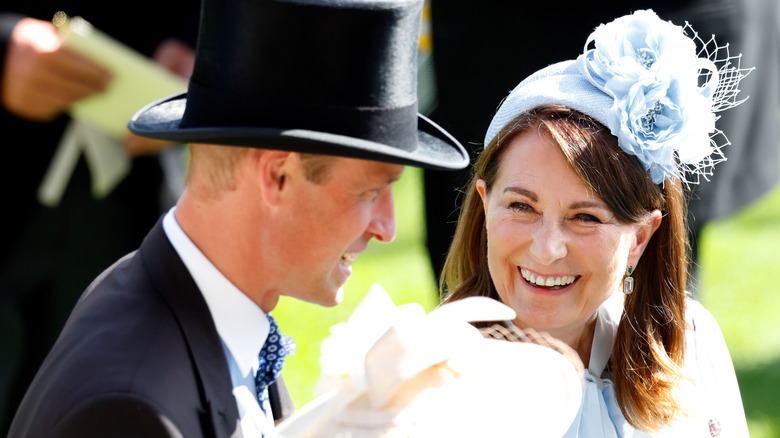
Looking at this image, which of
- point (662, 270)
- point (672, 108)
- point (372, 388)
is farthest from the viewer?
point (662, 270)

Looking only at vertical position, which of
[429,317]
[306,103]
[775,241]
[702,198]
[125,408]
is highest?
[306,103]

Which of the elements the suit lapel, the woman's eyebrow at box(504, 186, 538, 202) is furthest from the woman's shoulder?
the suit lapel

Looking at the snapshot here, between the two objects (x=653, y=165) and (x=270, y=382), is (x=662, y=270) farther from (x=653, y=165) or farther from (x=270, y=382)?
(x=270, y=382)

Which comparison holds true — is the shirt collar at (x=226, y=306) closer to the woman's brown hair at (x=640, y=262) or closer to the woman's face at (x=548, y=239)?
the woman's face at (x=548, y=239)

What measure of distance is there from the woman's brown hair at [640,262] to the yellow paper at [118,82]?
1.07 meters

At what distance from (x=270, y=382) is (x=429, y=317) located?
23.3 inches

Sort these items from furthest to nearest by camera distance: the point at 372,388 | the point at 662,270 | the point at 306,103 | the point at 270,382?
the point at 662,270, the point at 270,382, the point at 306,103, the point at 372,388

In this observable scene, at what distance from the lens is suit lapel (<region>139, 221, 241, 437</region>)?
6.63 feet

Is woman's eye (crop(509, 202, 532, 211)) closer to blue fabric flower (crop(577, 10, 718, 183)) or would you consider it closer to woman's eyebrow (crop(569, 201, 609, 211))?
woman's eyebrow (crop(569, 201, 609, 211))

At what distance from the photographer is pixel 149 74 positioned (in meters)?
3.27

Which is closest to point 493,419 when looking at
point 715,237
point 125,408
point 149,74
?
point 125,408

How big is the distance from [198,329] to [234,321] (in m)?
0.11

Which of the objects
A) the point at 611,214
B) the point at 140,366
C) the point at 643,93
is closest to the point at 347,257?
the point at 140,366

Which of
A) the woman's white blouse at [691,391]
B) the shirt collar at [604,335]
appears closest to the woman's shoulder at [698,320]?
the woman's white blouse at [691,391]
